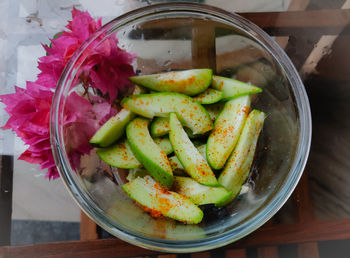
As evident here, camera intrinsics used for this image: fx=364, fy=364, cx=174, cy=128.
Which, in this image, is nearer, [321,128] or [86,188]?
[86,188]

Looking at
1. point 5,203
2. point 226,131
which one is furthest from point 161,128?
point 5,203

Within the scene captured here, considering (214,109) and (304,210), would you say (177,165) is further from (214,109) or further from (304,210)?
(304,210)

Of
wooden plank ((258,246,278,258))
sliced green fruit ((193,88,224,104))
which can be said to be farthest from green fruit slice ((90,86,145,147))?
wooden plank ((258,246,278,258))

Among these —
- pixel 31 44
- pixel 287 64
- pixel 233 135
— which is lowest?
pixel 233 135

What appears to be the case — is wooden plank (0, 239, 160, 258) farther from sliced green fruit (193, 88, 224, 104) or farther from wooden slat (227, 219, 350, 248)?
sliced green fruit (193, 88, 224, 104)

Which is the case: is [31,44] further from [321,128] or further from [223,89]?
[321,128]

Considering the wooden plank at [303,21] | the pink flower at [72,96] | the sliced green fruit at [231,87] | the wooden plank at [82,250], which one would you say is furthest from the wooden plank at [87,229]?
the wooden plank at [303,21]

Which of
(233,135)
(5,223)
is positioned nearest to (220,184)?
(233,135)

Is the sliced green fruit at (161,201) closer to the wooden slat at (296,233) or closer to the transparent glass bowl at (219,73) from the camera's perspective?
the transparent glass bowl at (219,73)
